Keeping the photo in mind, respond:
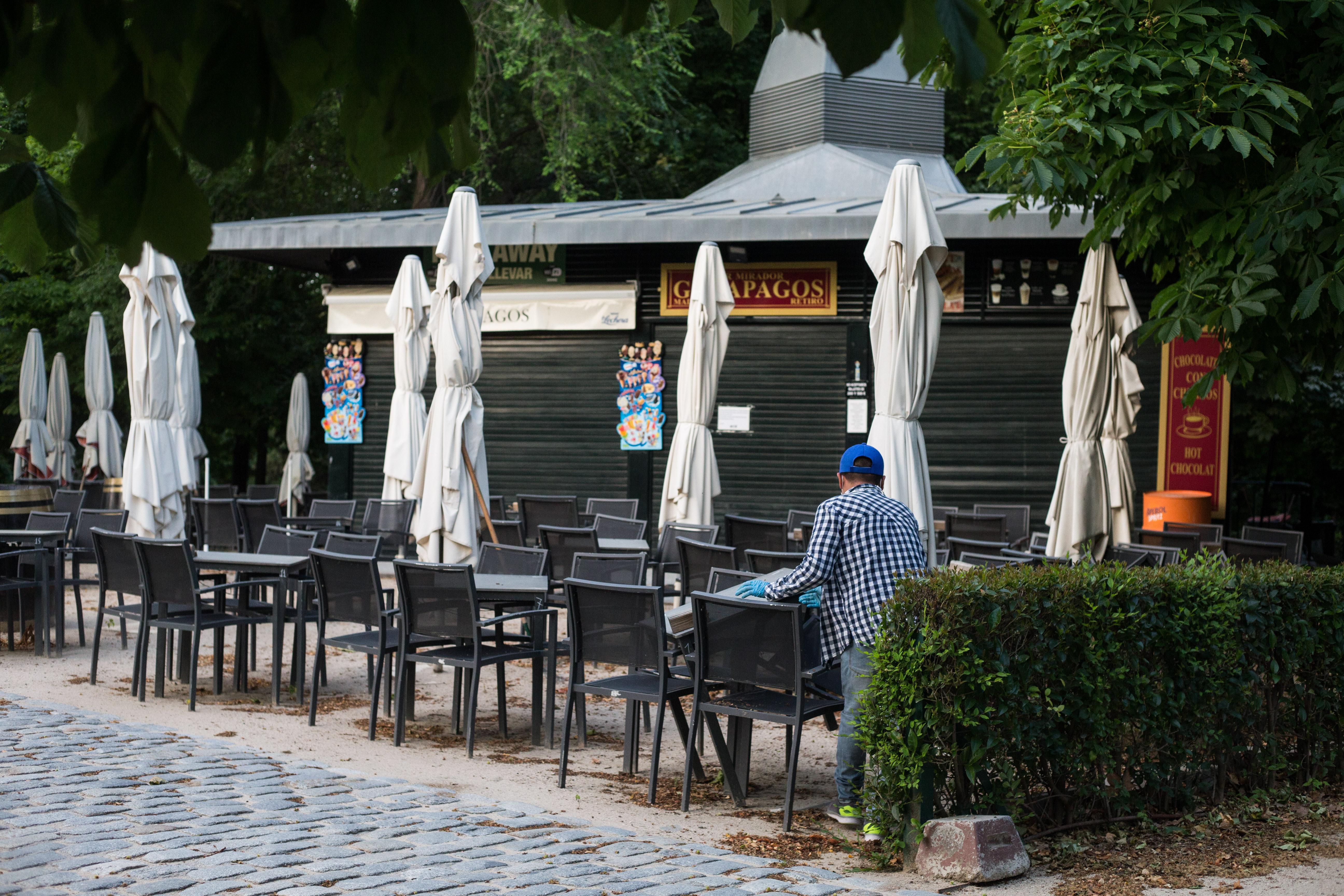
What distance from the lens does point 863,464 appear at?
5832 mm

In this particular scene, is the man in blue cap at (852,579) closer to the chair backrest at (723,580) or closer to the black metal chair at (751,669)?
the black metal chair at (751,669)

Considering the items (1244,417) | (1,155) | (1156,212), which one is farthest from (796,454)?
(1,155)

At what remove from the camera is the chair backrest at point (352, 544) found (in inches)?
340

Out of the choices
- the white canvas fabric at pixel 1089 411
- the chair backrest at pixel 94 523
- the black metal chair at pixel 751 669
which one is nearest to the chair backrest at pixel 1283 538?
the white canvas fabric at pixel 1089 411

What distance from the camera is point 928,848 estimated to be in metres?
4.93

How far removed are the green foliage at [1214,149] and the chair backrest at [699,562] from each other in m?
2.97

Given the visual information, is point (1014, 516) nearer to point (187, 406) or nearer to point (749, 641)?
point (749, 641)

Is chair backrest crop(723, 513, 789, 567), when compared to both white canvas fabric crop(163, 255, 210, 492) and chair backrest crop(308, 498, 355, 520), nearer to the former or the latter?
chair backrest crop(308, 498, 355, 520)

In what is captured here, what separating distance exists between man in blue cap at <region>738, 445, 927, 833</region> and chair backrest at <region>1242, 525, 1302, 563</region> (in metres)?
4.89

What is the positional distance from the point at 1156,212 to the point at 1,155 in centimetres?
751

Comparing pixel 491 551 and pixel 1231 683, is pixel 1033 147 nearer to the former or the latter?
pixel 1231 683

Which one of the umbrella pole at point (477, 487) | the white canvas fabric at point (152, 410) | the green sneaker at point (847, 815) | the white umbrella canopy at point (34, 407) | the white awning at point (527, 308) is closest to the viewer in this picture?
the green sneaker at point (847, 815)

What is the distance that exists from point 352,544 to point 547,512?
3.38 m

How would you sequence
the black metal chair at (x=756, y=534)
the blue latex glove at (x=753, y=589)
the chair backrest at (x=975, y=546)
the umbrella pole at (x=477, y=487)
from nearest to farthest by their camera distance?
the blue latex glove at (x=753, y=589) < the chair backrest at (x=975, y=546) < the umbrella pole at (x=477, y=487) < the black metal chair at (x=756, y=534)
